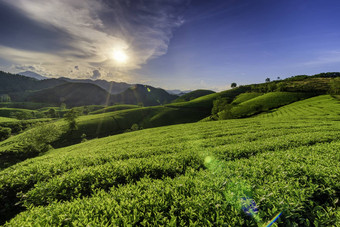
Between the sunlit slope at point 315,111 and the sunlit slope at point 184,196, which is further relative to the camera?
the sunlit slope at point 315,111

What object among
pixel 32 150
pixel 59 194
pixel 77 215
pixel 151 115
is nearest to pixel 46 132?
pixel 32 150

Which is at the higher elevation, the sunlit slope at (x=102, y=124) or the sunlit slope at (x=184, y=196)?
the sunlit slope at (x=184, y=196)

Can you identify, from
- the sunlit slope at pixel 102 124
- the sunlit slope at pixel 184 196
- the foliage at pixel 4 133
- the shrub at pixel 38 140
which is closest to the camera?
the sunlit slope at pixel 184 196

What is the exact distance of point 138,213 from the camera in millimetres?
4926

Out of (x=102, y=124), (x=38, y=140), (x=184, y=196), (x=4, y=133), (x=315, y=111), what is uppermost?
(x=184, y=196)

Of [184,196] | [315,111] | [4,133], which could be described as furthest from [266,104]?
[4,133]

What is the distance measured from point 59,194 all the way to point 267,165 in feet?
37.8

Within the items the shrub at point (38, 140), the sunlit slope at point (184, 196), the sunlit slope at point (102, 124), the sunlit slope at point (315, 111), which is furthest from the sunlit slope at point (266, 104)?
the shrub at point (38, 140)

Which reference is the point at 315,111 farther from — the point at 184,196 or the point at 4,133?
the point at 4,133

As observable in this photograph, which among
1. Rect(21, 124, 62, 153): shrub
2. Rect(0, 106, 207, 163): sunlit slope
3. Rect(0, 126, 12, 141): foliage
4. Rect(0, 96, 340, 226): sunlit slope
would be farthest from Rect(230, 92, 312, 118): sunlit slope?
Rect(0, 126, 12, 141): foliage

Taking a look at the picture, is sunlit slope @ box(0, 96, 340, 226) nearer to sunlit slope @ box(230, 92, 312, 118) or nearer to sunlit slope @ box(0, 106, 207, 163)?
sunlit slope @ box(0, 106, 207, 163)

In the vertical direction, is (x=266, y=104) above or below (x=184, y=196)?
below

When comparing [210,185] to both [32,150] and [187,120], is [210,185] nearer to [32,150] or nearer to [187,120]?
[32,150]

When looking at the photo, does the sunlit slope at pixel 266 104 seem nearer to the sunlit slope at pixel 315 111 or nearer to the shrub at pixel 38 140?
the sunlit slope at pixel 315 111
